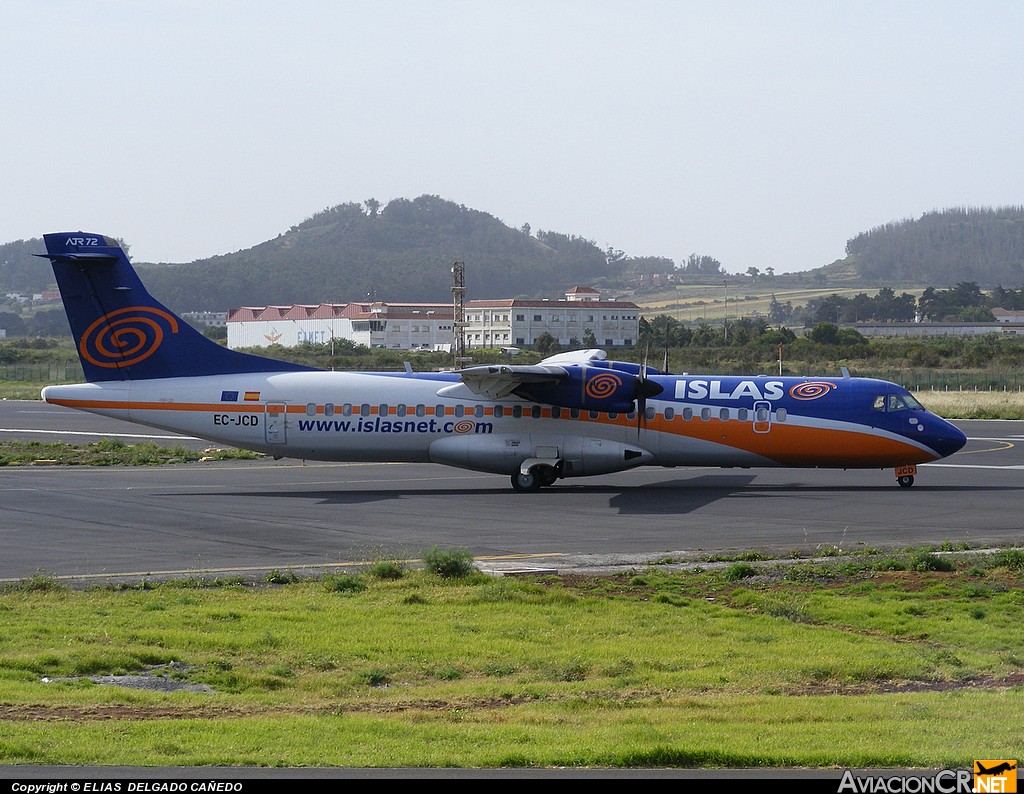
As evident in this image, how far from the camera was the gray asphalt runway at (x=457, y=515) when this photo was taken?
21062mm

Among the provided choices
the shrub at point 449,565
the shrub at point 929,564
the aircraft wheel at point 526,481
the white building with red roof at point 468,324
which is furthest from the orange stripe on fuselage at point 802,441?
the white building with red roof at point 468,324

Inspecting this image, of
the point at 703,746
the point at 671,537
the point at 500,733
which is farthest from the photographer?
the point at 671,537

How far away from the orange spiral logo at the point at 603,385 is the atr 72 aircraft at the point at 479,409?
0.04 metres

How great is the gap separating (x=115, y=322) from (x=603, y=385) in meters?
14.0

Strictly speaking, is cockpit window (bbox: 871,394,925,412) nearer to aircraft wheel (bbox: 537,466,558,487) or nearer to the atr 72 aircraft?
the atr 72 aircraft

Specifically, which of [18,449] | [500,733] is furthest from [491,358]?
[500,733]

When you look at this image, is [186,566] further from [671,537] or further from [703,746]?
[703,746]

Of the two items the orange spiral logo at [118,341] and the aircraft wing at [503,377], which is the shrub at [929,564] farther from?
the orange spiral logo at [118,341]

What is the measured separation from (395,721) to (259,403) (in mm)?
21993

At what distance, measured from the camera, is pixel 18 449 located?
4288 centimetres

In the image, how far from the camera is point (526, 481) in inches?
1217

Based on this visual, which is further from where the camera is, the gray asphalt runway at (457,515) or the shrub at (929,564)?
the gray asphalt runway at (457,515)

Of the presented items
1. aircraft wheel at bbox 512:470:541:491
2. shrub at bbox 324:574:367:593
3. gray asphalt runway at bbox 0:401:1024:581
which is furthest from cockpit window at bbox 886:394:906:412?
shrub at bbox 324:574:367:593

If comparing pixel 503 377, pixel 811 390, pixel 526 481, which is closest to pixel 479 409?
pixel 503 377
